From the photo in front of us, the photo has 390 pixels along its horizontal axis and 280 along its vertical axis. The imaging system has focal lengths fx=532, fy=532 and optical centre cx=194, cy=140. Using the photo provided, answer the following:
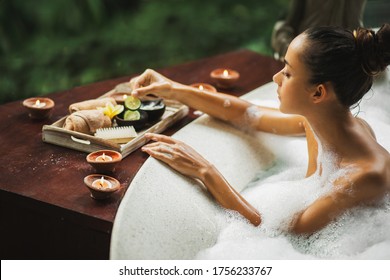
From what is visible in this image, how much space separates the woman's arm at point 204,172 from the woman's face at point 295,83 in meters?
0.35

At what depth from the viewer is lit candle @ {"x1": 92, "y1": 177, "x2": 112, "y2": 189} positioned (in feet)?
5.82

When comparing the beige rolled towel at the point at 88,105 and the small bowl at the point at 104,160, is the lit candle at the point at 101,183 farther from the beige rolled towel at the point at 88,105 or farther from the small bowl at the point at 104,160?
the beige rolled towel at the point at 88,105

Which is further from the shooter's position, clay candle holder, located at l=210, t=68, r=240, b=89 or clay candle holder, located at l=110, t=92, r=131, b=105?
clay candle holder, located at l=210, t=68, r=240, b=89

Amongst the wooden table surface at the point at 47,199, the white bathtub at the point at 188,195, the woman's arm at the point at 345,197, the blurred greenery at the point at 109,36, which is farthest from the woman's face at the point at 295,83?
the blurred greenery at the point at 109,36

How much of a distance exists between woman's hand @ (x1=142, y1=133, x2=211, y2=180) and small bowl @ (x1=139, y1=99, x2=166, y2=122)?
29cm

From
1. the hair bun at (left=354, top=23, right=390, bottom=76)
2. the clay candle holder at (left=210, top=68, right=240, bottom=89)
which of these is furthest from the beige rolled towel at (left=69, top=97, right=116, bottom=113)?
the hair bun at (left=354, top=23, right=390, bottom=76)

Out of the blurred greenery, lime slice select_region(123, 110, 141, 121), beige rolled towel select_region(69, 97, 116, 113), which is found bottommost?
the blurred greenery

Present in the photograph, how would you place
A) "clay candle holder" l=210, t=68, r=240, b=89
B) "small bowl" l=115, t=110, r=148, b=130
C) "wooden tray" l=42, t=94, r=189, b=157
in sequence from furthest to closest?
1. "clay candle holder" l=210, t=68, r=240, b=89
2. "small bowl" l=115, t=110, r=148, b=130
3. "wooden tray" l=42, t=94, r=189, b=157

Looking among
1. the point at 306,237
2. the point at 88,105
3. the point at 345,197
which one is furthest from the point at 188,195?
the point at 88,105

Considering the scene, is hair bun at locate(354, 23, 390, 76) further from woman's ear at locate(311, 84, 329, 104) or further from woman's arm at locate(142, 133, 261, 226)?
woman's arm at locate(142, 133, 261, 226)

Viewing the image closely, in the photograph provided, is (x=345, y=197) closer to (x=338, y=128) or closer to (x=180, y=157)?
(x=338, y=128)

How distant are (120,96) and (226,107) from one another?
49 cm

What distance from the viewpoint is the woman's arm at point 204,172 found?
1889 mm

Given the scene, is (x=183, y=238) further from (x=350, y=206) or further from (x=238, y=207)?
(x=350, y=206)
